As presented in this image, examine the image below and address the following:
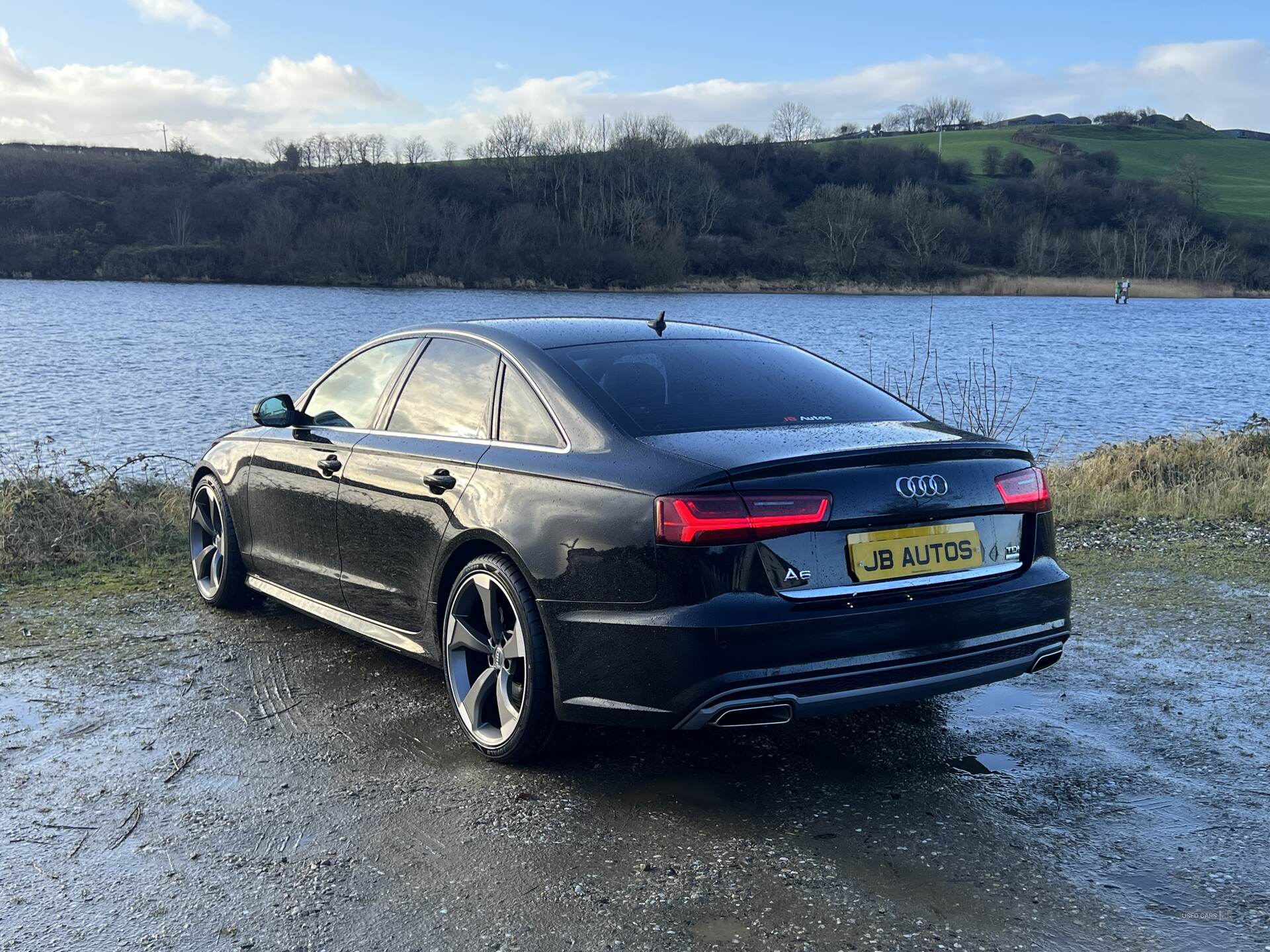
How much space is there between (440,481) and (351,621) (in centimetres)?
98

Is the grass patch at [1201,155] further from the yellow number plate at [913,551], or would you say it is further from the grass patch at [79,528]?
the yellow number plate at [913,551]

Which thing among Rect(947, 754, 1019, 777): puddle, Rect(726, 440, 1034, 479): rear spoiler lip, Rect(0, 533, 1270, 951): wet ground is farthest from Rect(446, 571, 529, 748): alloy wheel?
Rect(947, 754, 1019, 777): puddle

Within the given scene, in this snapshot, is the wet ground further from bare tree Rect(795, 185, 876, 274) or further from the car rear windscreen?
bare tree Rect(795, 185, 876, 274)

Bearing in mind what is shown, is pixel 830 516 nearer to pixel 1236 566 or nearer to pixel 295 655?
pixel 295 655

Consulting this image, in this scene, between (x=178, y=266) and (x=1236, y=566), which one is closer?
(x=1236, y=566)

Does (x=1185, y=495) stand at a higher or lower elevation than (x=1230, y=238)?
lower

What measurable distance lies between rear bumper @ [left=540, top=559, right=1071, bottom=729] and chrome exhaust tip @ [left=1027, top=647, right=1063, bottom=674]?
0.28ft

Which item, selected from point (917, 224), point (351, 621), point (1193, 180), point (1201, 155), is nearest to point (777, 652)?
point (351, 621)

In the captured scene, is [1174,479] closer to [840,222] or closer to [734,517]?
[734,517]

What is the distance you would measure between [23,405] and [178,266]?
6247 centimetres

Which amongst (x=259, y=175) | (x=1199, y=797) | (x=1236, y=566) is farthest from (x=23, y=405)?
(x=259, y=175)

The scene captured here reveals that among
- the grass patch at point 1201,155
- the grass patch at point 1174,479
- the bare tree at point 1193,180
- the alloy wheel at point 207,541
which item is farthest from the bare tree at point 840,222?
the alloy wheel at point 207,541

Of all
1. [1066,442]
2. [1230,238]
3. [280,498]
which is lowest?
[1066,442]

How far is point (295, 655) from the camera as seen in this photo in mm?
5352
